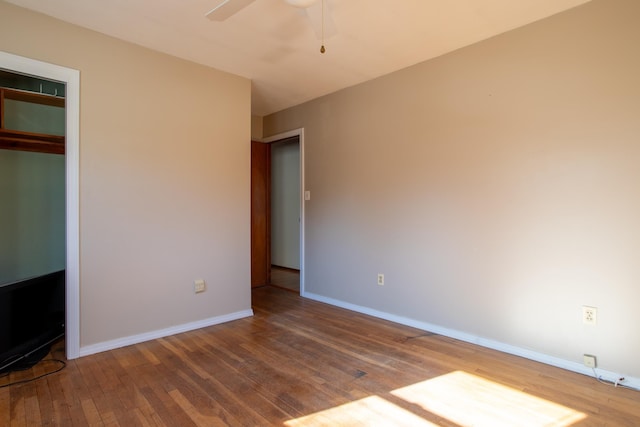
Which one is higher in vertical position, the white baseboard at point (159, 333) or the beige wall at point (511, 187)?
the beige wall at point (511, 187)

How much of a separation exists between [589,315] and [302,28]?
285 cm

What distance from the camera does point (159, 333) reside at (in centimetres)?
289

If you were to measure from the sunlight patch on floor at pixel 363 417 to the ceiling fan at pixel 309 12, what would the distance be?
83.0 inches

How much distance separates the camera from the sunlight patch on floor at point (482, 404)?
1.73 metres

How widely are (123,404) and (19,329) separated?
1098 mm

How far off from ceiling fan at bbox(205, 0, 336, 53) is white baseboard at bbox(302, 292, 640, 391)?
2.49 m

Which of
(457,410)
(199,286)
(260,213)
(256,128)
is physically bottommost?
(457,410)

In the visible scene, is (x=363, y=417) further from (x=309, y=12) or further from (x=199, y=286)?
(x=309, y=12)

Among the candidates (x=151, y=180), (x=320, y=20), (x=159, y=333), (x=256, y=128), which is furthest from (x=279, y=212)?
(x=320, y=20)

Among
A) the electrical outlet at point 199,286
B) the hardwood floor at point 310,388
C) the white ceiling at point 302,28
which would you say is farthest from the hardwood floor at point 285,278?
the white ceiling at point 302,28

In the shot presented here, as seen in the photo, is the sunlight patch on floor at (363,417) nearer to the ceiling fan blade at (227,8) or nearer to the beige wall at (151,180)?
the beige wall at (151,180)

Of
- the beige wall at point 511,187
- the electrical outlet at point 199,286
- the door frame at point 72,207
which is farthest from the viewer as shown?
the electrical outlet at point 199,286

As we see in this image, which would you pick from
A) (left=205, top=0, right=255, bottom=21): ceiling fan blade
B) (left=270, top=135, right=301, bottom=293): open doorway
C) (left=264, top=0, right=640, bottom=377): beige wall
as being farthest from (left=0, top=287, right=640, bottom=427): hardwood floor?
(left=270, top=135, right=301, bottom=293): open doorway

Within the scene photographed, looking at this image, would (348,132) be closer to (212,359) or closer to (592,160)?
(592,160)
